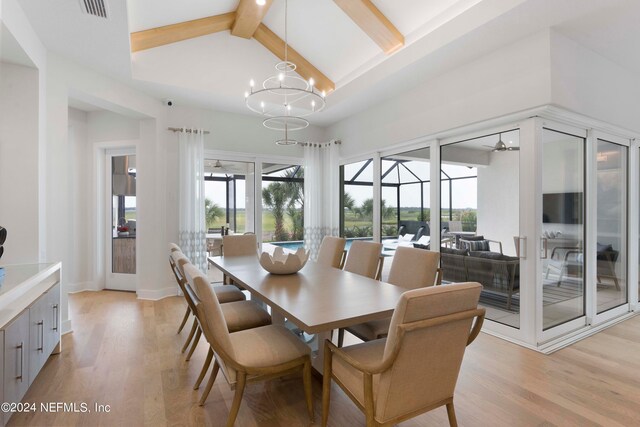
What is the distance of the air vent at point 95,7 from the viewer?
2.52 meters

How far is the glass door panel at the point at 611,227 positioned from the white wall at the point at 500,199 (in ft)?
3.86

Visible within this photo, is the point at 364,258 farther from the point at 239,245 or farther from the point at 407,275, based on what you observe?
the point at 239,245

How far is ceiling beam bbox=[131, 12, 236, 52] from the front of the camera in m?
3.77

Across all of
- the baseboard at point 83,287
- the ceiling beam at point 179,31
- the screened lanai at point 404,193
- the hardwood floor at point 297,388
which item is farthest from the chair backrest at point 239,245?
the baseboard at point 83,287

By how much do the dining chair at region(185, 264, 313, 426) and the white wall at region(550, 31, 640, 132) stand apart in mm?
2869

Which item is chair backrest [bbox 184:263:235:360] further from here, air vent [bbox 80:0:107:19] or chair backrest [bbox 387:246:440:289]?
air vent [bbox 80:0:107:19]

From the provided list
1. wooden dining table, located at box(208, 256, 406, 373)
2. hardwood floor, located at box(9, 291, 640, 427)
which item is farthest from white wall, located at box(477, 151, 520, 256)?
wooden dining table, located at box(208, 256, 406, 373)

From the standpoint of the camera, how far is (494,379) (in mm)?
2432

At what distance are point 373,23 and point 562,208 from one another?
8.85ft

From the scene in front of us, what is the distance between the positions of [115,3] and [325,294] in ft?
9.08

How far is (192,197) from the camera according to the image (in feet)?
15.5

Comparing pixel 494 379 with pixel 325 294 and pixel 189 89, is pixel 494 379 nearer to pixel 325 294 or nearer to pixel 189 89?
pixel 325 294

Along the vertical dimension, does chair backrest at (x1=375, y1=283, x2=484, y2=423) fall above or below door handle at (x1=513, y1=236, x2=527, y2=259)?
below

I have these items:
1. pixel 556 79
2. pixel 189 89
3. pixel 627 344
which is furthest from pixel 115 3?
pixel 627 344
